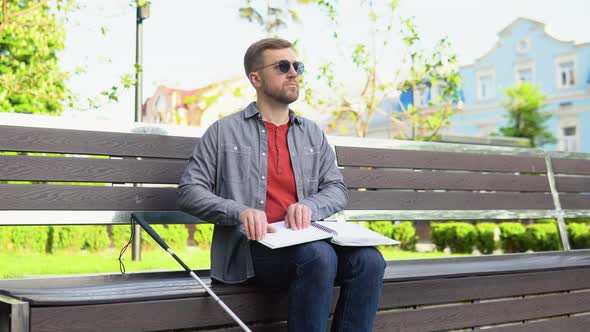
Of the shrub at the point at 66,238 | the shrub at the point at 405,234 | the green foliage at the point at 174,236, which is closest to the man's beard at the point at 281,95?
the green foliage at the point at 174,236

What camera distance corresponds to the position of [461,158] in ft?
18.1

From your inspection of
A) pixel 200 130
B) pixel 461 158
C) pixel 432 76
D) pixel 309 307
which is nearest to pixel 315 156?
pixel 200 130

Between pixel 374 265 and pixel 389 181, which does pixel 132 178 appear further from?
pixel 389 181

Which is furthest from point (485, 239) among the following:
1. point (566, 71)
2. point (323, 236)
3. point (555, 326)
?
point (566, 71)

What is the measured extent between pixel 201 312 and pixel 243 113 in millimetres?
1156

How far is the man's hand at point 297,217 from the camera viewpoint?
3367 mm

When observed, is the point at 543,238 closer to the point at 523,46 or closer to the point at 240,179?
the point at 240,179

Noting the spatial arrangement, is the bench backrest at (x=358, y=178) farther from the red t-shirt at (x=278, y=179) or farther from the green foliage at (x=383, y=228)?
the green foliage at (x=383, y=228)

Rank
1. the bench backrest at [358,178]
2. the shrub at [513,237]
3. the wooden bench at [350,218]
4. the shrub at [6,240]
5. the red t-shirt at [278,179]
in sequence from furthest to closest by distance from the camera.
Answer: the shrub at [513,237] → the shrub at [6,240] → the bench backrest at [358,178] → the red t-shirt at [278,179] → the wooden bench at [350,218]

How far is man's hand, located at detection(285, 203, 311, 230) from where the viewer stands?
11.0 feet

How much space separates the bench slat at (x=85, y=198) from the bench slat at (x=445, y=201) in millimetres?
1288

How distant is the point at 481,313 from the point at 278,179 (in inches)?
51.3

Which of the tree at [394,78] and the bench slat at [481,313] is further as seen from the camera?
the tree at [394,78]

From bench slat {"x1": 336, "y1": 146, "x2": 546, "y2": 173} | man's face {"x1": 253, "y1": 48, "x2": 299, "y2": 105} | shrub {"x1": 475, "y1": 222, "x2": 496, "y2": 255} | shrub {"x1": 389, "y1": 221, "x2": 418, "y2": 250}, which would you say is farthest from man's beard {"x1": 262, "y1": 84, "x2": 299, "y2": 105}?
shrub {"x1": 389, "y1": 221, "x2": 418, "y2": 250}
